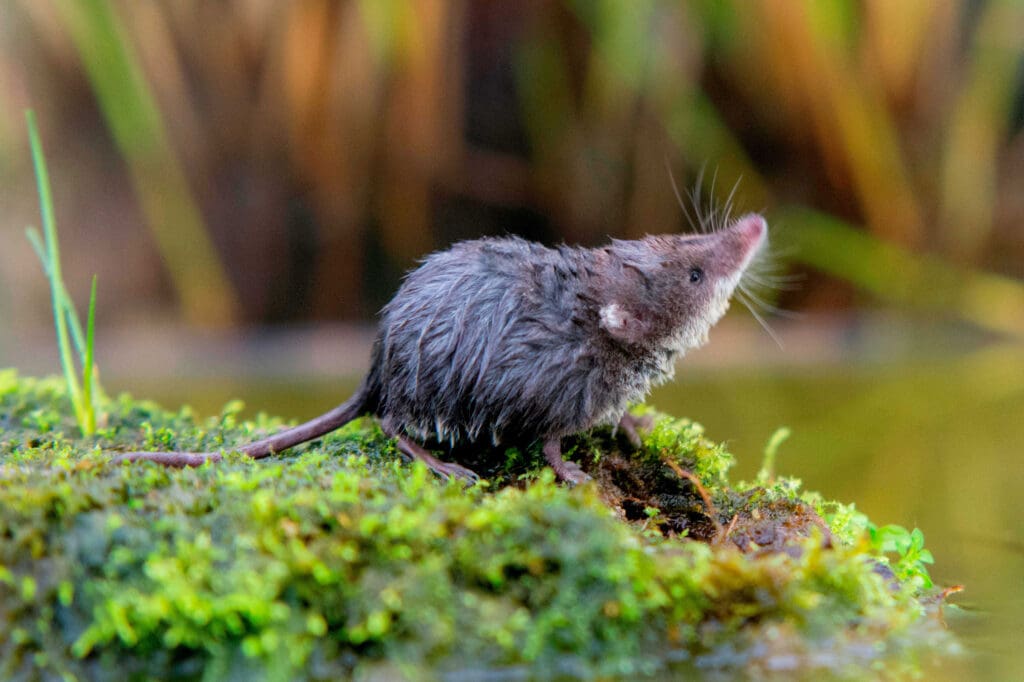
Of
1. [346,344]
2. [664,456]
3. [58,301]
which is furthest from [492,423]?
[346,344]

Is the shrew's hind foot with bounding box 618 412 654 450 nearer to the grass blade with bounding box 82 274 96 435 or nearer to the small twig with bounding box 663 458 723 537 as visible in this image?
the small twig with bounding box 663 458 723 537

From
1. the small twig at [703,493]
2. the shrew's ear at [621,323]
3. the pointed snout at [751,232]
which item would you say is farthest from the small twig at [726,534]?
the pointed snout at [751,232]

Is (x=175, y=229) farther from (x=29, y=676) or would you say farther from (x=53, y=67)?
(x=29, y=676)

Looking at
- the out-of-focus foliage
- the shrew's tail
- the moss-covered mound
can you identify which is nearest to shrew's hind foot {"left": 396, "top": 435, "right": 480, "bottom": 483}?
the shrew's tail

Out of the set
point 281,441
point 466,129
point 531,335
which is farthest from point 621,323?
point 466,129

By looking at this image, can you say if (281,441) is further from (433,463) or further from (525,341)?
(525,341)

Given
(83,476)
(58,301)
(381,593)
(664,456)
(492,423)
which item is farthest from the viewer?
(58,301)
